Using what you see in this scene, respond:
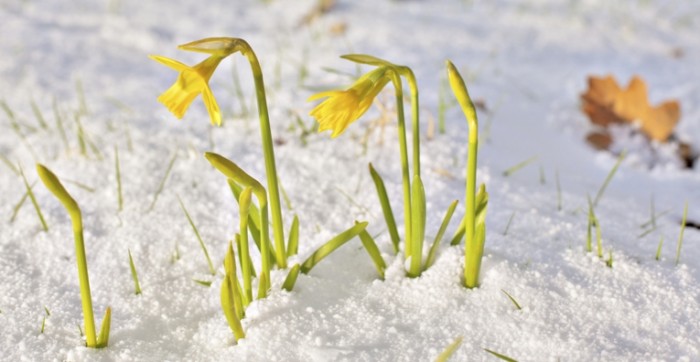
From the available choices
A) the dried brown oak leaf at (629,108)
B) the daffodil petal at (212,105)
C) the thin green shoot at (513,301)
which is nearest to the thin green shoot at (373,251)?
the thin green shoot at (513,301)

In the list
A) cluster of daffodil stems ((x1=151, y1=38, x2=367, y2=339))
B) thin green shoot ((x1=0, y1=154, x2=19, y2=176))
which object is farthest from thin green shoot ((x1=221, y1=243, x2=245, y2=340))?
thin green shoot ((x1=0, y1=154, x2=19, y2=176))

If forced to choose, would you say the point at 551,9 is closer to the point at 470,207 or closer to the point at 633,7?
the point at 633,7

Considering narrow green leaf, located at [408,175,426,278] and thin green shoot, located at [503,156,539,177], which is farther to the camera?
thin green shoot, located at [503,156,539,177]

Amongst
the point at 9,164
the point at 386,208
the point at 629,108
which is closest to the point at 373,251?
the point at 386,208

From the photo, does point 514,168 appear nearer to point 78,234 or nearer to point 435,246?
point 435,246

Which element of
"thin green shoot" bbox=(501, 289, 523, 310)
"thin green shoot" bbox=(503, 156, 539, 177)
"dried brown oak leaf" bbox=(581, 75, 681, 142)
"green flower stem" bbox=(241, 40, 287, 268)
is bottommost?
"thin green shoot" bbox=(501, 289, 523, 310)

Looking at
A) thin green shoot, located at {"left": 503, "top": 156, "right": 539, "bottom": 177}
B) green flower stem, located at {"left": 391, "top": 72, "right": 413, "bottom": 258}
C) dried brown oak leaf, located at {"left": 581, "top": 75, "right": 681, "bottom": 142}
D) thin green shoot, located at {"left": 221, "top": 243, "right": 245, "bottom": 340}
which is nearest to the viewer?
thin green shoot, located at {"left": 221, "top": 243, "right": 245, "bottom": 340}

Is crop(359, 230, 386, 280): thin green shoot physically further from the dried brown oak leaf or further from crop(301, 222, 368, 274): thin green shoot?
the dried brown oak leaf
